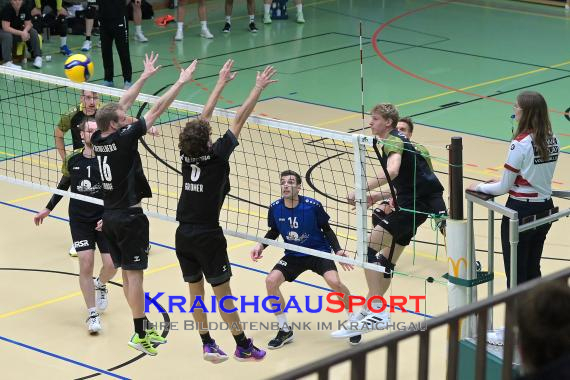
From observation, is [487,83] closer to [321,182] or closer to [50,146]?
[321,182]

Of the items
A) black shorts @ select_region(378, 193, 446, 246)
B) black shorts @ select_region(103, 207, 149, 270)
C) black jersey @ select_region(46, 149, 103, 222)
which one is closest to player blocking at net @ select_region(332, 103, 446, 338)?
black shorts @ select_region(378, 193, 446, 246)

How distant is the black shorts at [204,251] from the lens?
8.13m

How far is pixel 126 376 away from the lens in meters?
8.62

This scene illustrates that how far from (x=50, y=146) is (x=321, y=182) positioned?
13.9 ft

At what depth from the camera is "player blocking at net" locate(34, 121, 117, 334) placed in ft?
31.2

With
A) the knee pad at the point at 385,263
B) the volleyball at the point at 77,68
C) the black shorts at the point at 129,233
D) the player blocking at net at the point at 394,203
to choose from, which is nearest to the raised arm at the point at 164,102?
the black shorts at the point at 129,233

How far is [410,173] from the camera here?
9359mm

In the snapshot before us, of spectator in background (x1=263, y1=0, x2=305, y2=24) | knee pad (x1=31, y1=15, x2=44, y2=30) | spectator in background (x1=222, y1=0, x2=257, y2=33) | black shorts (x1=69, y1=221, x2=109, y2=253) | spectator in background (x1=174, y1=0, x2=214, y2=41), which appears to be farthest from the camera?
spectator in background (x1=263, y1=0, x2=305, y2=24)

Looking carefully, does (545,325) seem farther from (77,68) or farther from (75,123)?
(77,68)

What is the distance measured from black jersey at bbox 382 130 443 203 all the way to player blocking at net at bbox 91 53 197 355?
1.82m

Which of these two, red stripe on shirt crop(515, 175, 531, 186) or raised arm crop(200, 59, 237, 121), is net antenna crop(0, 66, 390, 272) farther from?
red stripe on shirt crop(515, 175, 531, 186)

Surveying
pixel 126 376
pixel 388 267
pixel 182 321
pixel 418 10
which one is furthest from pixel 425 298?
pixel 418 10

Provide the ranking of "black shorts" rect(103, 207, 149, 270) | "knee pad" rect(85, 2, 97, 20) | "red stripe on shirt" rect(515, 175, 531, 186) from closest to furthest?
1. "red stripe on shirt" rect(515, 175, 531, 186)
2. "black shorts" rect(103, 207, 149, 270)
3. "knee pad" rect(85, 2, 97, 20)

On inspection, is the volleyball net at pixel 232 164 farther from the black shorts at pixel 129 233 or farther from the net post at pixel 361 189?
the net post at pixel 361 189
